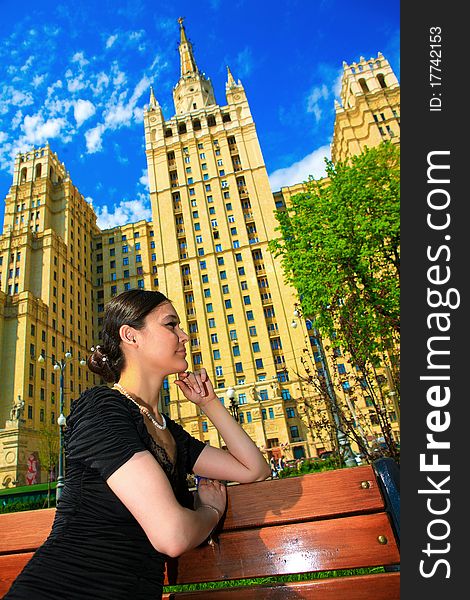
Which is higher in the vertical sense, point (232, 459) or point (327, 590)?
point (232, 459)

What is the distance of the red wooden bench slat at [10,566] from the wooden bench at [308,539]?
2.69ft

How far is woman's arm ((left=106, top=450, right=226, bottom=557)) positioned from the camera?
1.29 metres

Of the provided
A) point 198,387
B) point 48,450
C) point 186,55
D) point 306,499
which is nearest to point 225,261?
point 48,450

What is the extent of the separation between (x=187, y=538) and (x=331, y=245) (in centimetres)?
1479

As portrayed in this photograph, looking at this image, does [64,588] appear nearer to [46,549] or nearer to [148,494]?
[46,549]

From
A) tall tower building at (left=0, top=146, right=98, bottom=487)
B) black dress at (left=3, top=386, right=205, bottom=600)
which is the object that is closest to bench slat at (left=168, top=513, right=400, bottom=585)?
black dress at (left=3, top=386, right=205, bottom=600)

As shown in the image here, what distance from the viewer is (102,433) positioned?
1485mm

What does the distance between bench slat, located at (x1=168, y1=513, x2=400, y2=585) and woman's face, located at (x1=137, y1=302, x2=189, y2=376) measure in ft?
2.95

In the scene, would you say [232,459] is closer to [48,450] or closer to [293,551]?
[293,551]

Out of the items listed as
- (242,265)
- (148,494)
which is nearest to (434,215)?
(148,494)

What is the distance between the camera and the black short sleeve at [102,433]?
140 centimetres

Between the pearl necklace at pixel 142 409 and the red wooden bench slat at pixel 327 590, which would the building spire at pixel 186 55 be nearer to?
the pearl necklace at pixel 142 409

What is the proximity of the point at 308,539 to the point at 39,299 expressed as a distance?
1919 inches

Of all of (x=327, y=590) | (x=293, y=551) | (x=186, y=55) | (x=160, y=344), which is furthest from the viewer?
(x=186, y=55)
